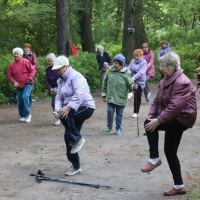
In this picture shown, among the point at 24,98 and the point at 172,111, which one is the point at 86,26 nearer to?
the point at 24,98

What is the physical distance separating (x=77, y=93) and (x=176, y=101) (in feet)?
5.49

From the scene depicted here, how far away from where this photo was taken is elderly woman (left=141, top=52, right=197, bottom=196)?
14.6 ft

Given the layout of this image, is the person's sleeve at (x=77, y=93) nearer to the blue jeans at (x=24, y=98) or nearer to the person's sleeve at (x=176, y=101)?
the person's sleeve at (x=176, y=101)

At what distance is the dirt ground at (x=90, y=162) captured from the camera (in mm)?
5094

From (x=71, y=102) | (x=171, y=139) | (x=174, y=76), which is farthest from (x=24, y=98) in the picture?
(x=174, y=76)

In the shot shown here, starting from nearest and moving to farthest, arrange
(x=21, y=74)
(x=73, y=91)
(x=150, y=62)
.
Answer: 1. (x=73, y=91)
2. (x=21, y=74)
3. (x=150, y=62)

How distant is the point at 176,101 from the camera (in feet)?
14.5

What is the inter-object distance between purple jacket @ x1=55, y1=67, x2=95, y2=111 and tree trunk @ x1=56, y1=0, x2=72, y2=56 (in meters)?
11.1

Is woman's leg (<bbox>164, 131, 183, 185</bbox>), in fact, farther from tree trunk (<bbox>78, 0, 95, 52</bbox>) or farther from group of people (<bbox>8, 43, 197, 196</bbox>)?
tree trunk (<bbox>78, 0, 95, 52</bbox>)

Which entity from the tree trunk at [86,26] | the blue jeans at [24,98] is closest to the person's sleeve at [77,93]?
the blue jeans at [24,98]

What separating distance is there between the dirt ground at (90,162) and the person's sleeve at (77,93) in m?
1.17

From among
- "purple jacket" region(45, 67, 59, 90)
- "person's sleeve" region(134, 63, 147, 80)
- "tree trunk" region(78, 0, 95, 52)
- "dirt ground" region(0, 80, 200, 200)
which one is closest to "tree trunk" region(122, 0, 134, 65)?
"tree trunk" region(78, 0, 95, 52)

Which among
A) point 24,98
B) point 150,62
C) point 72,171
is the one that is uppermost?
point 150,62

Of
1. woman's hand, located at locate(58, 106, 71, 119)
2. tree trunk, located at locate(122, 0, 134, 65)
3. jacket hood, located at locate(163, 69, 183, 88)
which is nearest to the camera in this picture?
jacket hood, located at locate(163, 69, 183, 88)
